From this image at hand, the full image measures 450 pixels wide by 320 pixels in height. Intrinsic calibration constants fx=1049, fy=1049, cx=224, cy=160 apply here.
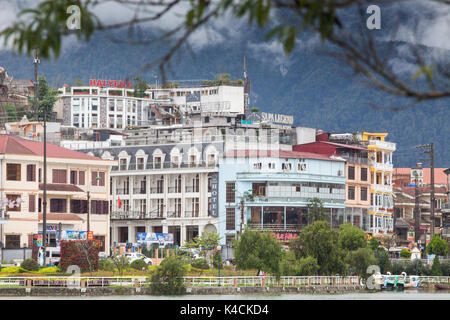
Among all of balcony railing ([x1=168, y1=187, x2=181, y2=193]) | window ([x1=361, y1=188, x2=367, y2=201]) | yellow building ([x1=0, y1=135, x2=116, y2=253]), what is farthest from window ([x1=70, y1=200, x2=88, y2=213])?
window ([x1=361, y1=188, x2=367, y2=201])

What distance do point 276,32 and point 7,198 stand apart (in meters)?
67.5

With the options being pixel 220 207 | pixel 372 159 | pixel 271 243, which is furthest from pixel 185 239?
pixel 271 243

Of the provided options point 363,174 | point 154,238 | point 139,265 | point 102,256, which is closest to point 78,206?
point 154,238

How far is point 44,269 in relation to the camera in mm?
62312

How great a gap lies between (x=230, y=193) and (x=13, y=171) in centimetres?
2481

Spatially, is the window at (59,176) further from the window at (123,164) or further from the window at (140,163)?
the window at (123,164)

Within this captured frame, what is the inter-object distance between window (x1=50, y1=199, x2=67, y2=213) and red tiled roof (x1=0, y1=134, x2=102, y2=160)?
355 cm

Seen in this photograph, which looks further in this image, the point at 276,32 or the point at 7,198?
the point at 7,198

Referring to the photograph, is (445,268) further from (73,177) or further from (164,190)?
(73,177)

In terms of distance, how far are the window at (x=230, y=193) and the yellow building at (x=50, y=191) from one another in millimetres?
13368

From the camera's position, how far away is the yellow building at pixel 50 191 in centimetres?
7612

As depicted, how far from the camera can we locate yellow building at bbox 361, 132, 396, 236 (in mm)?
109125

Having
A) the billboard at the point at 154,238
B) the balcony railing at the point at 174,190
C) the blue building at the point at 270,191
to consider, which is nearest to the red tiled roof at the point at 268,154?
the blue building at the point at 270,191
